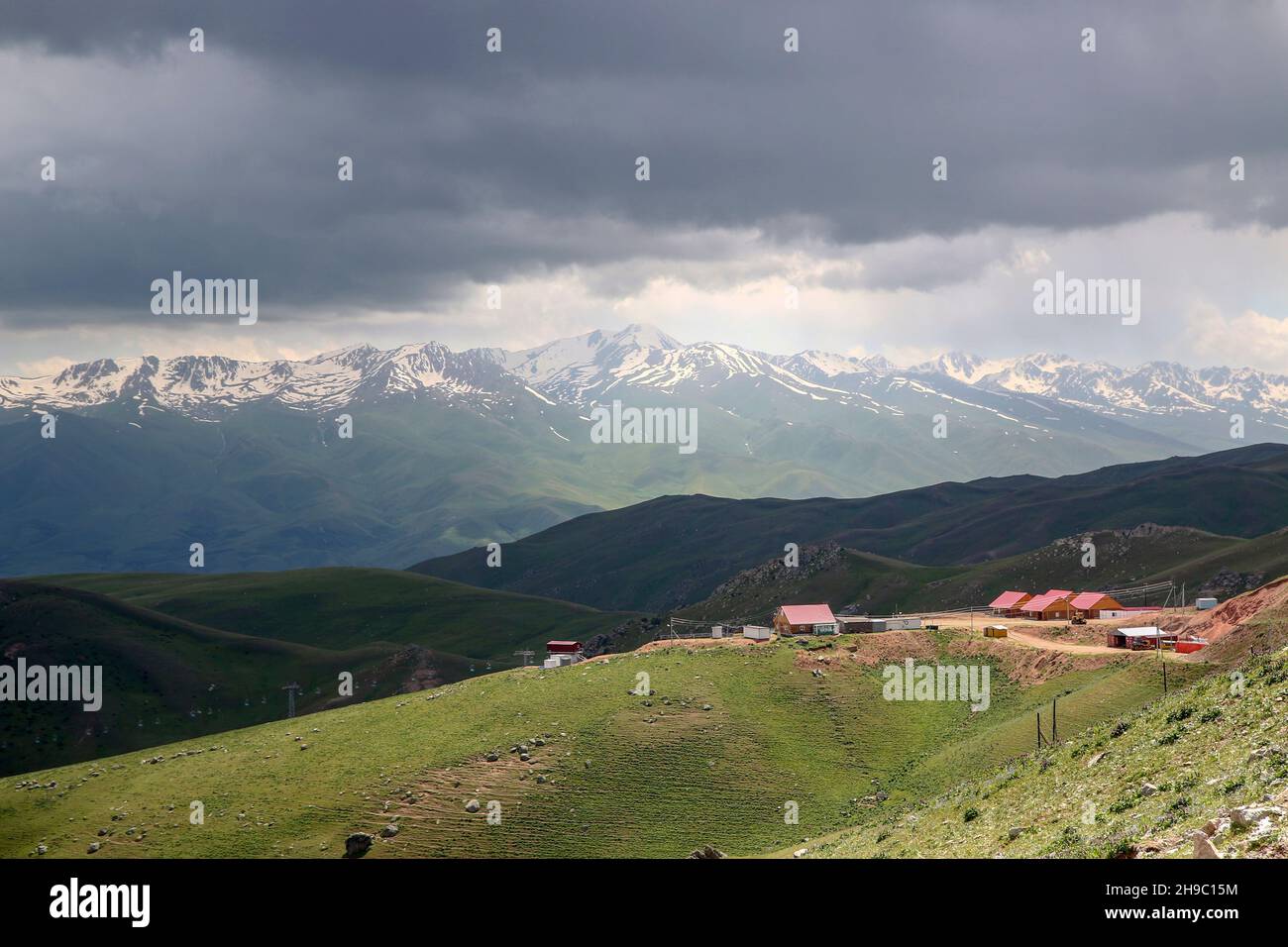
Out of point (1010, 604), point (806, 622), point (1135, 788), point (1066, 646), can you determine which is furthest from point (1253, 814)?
point (1010, 604)

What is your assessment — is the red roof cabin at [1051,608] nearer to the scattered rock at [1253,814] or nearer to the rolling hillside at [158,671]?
the rolling hillside at [158,671]

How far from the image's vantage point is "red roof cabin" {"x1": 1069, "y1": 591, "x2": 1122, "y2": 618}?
355 ft

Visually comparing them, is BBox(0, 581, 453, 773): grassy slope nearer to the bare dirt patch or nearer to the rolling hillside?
the rolling hillside

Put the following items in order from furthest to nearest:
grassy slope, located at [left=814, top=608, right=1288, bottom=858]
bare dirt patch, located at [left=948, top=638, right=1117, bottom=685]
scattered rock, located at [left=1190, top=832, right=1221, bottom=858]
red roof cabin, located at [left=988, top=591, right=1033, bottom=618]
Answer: red roof cabin, located at [left=988, top=591, right=1033, bottom=618] < bare dirt patch, located at [left=948, top=638, right=1117, bottom=685] < grassy slope, located at [left=814, top=608, right=1288, bottom=858] < scattered rock, located at [left=1190, top=832, right=1221, bottom=858]

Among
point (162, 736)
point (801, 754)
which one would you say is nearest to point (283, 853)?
point (801, 754)

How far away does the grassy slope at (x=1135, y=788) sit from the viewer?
95.5 ft

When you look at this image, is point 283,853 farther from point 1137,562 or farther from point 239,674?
point 1137,562

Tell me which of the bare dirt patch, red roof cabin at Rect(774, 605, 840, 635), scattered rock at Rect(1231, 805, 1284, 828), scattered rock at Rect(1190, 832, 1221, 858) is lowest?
the bare dirt patch

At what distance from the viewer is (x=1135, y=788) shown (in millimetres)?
34969

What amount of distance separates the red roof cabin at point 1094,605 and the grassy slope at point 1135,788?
63.0 meters

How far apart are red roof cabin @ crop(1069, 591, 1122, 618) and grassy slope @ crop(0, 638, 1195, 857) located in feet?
72.6

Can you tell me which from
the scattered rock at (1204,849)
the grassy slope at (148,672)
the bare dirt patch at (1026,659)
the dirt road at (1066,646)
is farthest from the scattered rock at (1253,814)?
the grassy slope at (148,672)

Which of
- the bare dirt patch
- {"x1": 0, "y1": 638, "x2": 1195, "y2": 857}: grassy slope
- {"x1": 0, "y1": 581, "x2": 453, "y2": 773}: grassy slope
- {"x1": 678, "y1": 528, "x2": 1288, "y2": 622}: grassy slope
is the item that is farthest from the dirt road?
{"x1": 0, "y1": 581, "x2": 453, "y2": 773}: grassy slope

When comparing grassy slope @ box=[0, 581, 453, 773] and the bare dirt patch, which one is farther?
grassy slope @ box=[0, 581, 453, 773]
